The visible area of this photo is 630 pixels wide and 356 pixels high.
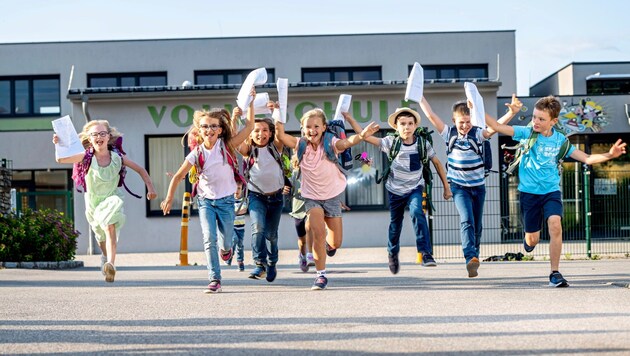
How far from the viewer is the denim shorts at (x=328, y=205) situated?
9.52 metres

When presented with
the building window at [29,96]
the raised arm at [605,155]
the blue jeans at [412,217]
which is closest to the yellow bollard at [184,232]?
the blue jeans at [412,217]

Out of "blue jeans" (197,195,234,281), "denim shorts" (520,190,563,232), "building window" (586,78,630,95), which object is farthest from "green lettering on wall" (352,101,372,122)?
"blue jeans" (197,195,234,281)

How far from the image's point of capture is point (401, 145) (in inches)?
404

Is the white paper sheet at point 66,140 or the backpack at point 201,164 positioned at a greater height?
the white paper sheet at point 66,140

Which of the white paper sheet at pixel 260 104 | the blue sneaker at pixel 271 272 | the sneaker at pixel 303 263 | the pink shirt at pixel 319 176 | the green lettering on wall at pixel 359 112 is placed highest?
the green lettering on wall at pixel 359 112

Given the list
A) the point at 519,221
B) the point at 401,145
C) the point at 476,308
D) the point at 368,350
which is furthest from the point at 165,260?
the point at 368,350

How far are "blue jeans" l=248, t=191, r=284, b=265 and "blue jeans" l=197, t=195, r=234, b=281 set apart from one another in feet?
1.86

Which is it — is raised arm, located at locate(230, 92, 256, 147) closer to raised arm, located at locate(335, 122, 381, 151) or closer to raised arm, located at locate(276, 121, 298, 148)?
raised arm, located at locate(276, 121, 298, 148)

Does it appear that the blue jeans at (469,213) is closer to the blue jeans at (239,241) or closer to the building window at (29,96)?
the blue jeans at (239,241)

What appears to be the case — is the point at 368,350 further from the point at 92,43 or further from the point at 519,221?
the point at 92,43

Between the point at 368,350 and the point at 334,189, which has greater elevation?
the point at 334,189

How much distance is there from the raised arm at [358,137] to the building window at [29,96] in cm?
2450

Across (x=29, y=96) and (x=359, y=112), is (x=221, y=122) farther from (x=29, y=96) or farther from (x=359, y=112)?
(x=29, y=96)

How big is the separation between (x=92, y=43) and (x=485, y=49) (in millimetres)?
13192
